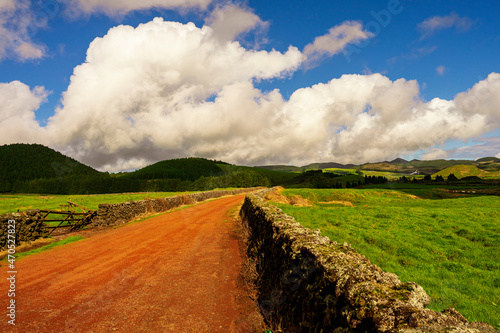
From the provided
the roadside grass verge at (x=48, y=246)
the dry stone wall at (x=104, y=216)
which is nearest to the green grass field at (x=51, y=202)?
the dry stone wall at (x=104, y=216)

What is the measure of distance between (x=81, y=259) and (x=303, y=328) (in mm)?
11365

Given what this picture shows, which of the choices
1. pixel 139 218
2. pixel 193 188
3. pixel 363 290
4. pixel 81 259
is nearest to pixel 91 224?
pixel 139 218

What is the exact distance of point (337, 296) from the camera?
4.12 meters

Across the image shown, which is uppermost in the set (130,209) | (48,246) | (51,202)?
(130,209)

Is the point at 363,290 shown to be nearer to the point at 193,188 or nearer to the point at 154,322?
the point at 154,322

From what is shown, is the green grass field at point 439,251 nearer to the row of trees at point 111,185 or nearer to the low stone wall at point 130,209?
the low stone wall at point 130,209

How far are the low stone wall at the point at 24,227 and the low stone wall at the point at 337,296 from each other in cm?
1493

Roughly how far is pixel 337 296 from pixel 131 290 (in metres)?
6.88

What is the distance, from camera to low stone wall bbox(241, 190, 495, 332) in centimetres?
308

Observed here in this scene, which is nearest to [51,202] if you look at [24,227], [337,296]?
[24,227]

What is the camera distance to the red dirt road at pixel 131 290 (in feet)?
20.4

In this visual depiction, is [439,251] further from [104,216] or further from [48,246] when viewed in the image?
[104,216]

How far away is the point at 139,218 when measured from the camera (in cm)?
2545

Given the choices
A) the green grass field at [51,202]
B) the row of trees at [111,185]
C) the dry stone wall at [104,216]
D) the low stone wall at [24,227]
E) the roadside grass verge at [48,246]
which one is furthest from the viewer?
the row of trees at [111,185]
